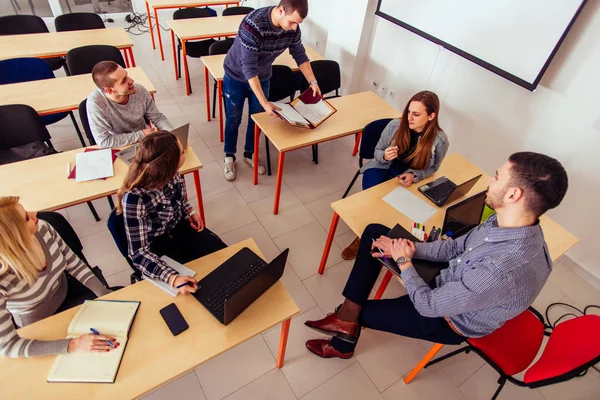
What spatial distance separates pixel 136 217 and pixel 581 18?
3040 mm

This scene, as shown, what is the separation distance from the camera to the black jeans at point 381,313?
5.63 feet

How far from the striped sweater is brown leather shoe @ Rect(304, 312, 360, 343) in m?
1.18

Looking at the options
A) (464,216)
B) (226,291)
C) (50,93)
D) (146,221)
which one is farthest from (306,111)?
(50,93)

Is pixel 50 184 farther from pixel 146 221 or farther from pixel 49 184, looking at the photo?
pixel 146 221

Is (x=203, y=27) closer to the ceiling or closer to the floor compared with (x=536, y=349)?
closer to the ceiling

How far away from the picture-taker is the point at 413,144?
7.80 ft

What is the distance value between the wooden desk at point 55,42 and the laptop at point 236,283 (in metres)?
2.88

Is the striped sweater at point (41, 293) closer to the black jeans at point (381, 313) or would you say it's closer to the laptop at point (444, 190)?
the black jeans at point (381, 313)

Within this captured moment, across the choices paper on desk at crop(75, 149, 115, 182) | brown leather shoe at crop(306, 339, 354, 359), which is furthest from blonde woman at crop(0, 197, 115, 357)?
brown leather shoe at crop(306, 339, 354, 359)

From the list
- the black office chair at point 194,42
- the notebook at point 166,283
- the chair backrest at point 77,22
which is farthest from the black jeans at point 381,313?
the chair backrest at point 77,22

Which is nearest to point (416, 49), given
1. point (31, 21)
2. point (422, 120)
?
point (422, 120)

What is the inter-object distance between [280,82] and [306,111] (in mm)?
708

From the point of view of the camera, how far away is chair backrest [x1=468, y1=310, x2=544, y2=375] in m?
1.70

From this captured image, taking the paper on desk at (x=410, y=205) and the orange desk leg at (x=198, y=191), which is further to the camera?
the orange desk leg at (x=198, y=191)
